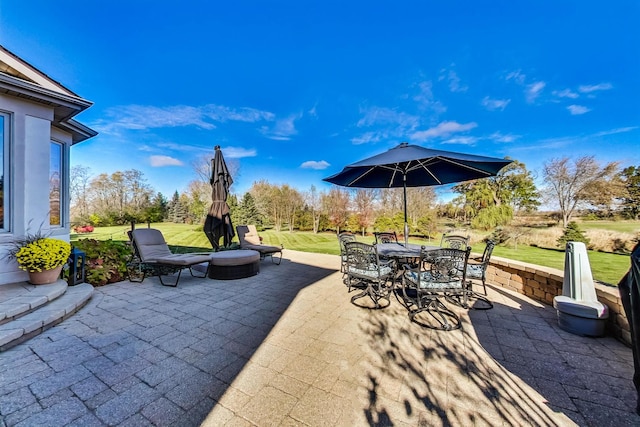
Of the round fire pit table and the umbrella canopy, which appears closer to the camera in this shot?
the round fire pit table

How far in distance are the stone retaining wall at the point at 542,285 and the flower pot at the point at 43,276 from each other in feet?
23.5

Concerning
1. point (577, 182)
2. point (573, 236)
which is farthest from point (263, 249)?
point (577, 182)

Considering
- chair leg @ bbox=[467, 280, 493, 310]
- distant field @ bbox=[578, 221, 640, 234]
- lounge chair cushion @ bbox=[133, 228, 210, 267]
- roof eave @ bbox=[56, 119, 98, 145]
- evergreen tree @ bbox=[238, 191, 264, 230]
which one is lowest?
chair leg @ bbox=[467, 280, 493, 310]

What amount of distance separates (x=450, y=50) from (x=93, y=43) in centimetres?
1178

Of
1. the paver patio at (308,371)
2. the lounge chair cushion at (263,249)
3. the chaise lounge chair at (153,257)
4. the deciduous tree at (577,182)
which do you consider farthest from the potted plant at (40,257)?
the deciduous tree at (577,182)

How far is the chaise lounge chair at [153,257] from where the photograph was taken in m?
4.54

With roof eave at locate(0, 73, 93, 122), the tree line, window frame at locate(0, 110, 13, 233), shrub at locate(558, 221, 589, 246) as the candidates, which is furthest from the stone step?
Result: shrub at locate(558, 221, 589, 246)

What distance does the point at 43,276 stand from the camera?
139 inches

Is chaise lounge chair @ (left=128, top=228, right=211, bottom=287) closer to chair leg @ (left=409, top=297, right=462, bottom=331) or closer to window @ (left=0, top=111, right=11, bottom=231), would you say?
window @ (left=0, top=111, right=11, bottom=231)

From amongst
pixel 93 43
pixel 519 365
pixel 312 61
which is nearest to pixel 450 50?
pixel 312 61

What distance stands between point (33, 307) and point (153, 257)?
188cm

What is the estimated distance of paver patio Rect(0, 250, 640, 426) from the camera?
1557 millimetres

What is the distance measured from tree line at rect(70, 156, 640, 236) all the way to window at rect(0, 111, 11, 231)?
15.4 feet

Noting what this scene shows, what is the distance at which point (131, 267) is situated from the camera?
4848mm
